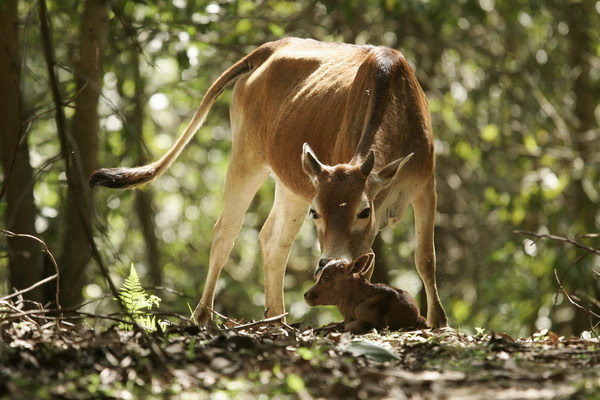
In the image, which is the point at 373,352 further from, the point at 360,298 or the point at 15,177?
the point at 15,177

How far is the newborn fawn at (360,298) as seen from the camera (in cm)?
706

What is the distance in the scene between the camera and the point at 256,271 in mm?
17188

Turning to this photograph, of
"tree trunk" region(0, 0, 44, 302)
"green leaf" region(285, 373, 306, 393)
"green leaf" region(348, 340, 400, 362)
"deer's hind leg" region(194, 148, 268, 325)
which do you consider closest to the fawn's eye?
"green leaf" region(348, 340, 400, 362)

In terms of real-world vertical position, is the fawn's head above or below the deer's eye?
below

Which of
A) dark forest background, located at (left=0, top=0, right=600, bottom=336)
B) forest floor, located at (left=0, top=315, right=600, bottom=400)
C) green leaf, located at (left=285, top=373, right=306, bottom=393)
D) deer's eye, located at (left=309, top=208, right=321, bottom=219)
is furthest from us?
dark forest background, located at (left=0, top=0, right=600, bottom=336)

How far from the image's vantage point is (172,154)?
904 centimetres

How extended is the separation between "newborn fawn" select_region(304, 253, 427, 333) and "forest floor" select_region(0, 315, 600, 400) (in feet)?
3.21

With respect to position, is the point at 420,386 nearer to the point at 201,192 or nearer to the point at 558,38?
the point at 558,38

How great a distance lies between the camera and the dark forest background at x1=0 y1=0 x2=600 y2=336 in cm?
1145

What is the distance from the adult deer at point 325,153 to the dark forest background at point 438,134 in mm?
1597

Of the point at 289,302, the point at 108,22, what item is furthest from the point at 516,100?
the point at 108,22

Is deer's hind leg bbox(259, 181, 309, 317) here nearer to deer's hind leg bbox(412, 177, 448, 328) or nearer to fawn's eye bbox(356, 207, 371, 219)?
deer's hind leg bbox(412, 177, 448, 328)

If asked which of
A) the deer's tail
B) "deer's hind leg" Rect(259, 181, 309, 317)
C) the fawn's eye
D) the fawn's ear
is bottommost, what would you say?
"deer's hind leg" Rect(259, 181, 309, 317)

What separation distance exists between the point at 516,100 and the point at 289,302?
197 inches
